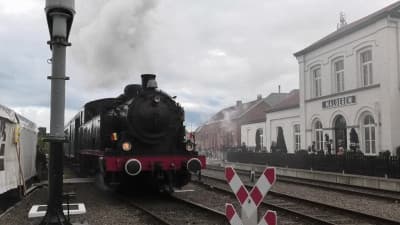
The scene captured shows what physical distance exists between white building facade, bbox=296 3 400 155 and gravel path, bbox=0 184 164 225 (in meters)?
14.9

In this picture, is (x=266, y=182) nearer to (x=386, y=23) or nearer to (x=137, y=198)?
(x=137, y=198)

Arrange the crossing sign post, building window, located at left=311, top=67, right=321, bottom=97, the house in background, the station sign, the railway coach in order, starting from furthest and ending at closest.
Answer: the house in background, building window, located at left=311, top=67, right=321, bottom=97, the station sign, the railway coach, the crossing sign post

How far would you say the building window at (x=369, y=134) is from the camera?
76.4 ft

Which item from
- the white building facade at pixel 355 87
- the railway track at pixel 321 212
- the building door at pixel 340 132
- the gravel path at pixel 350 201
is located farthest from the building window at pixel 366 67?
the railway track at pixel 321 212

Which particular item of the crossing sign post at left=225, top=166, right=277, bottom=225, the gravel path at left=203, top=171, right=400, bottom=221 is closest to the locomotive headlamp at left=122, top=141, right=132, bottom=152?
the gravel path at left=203, top=171, right=400, bottom=221

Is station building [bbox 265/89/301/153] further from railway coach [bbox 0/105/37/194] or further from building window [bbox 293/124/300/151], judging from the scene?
railway coach [bbox 0/105/37/194]

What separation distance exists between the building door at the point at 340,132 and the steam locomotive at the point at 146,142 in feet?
49.7

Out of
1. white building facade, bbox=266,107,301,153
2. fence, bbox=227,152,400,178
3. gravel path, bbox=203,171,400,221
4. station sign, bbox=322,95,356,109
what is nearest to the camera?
gravel path, bbox=203,171,400,221

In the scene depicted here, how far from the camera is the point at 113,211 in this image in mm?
10477

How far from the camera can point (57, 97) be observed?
6.74 metres

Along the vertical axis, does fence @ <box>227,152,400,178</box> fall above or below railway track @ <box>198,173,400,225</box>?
above

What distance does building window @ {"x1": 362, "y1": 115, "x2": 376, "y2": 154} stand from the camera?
23.3m

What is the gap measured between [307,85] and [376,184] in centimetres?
1325

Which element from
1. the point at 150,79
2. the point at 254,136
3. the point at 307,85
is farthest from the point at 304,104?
the point at 150,79
